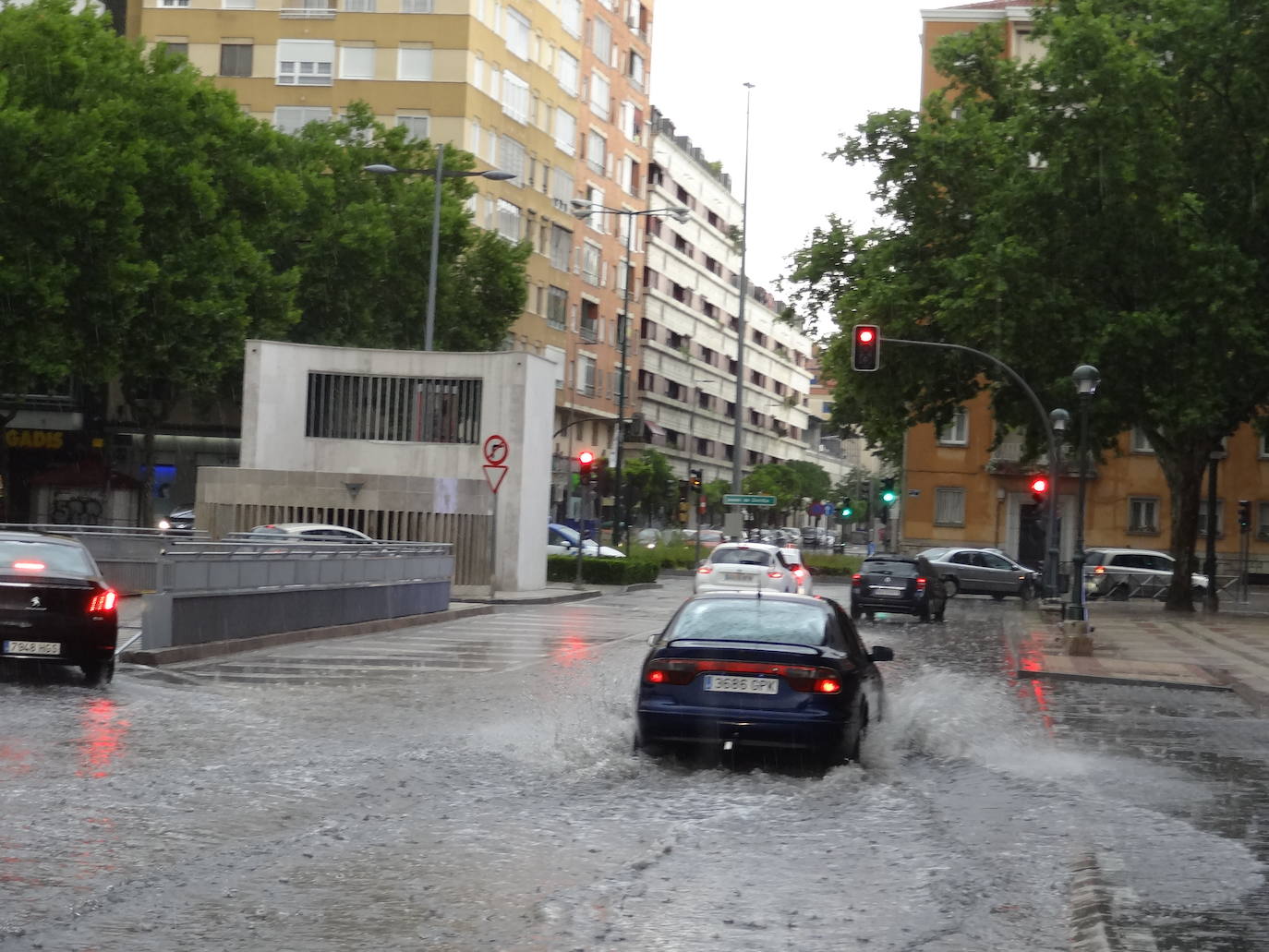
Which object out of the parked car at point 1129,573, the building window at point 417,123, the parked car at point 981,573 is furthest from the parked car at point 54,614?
the building window at point 417,123

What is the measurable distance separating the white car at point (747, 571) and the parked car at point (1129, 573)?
20432 mm

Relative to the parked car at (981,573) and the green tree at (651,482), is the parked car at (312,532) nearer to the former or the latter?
the parked car at (981,573)

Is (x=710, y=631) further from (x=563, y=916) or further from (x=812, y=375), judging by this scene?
(x=812, y=375)

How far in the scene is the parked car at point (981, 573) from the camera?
56.2 meters

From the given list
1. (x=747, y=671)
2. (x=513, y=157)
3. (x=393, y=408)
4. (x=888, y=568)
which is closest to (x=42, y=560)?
(x=747, y=671)

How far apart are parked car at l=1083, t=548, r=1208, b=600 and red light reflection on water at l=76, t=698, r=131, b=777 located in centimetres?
4503

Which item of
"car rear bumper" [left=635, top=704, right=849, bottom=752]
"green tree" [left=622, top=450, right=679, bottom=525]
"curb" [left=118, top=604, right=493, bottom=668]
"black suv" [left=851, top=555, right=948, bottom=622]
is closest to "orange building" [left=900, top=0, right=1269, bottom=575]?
"green tree" [left=622, top=450, right=679, bottom=525]

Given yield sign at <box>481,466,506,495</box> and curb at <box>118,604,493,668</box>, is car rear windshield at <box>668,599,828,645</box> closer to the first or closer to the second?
curb at <box>118,604,493,668</box>

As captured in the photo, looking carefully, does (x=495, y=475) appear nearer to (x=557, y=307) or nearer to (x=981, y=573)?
(x=981, y=573)

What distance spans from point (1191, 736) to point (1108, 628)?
20770 mm

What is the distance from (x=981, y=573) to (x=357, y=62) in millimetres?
33003

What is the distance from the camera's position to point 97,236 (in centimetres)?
4809

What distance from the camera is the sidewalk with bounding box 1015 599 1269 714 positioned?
23719 millimetres

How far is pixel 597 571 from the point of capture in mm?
51594
